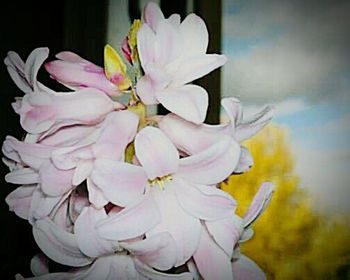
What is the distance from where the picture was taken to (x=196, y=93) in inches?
33.2

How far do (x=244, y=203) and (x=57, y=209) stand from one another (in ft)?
0.82

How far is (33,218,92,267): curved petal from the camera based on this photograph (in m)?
0.84

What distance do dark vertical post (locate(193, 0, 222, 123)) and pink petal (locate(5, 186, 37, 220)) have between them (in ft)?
0.87

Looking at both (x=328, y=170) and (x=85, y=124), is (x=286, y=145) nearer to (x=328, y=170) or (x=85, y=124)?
(x=328, y=170)

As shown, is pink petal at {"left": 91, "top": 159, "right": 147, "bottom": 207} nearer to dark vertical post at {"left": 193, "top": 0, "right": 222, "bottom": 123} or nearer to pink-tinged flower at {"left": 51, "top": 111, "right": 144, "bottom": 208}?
pink-tinged flower at {"left": 51, "top": 111, "right": 144, "bottom": 208}

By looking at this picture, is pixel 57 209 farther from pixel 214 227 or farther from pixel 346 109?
pixel 346 109

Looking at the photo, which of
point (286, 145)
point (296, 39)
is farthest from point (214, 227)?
point (296, 39)

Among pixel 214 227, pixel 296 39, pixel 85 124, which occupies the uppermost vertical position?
pixel 296 39

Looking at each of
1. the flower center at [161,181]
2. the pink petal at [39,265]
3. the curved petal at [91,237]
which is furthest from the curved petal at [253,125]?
the pink petal at [39,265]

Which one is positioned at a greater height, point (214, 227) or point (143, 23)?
point (143, 23)

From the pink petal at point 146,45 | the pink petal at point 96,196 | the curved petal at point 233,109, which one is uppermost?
the pink petal at point 146,45

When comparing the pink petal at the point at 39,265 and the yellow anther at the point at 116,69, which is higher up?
the yellow anther at the point at 116,69

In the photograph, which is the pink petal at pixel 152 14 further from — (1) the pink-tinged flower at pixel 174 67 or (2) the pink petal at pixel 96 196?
(2) the pink petal at pixel 96 196

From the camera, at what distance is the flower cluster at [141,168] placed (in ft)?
2.70
